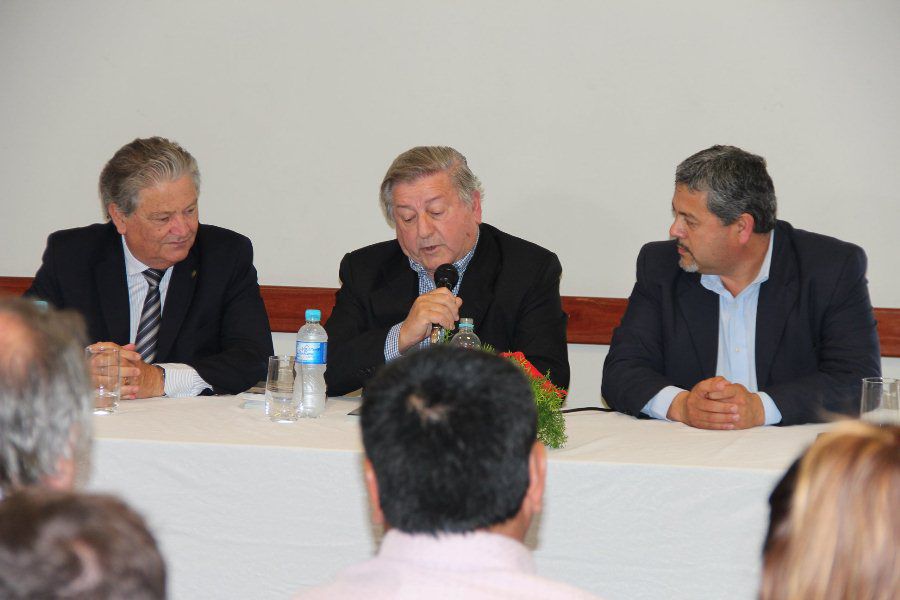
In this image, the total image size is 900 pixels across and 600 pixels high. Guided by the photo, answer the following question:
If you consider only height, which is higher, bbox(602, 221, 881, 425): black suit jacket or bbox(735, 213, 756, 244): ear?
bbox(735, 213, 756, 244): ear

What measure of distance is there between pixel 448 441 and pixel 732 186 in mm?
2084

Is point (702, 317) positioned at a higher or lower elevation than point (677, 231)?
lower

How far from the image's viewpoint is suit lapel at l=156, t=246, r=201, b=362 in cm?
326

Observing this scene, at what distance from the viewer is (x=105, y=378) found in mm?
2697

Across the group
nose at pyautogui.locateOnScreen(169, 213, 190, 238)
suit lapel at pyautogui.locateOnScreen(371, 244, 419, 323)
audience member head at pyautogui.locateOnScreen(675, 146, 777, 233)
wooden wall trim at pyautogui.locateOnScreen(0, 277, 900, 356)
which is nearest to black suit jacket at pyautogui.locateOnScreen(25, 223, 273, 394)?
nose at pyautogui.locateOnScreen(169, 213, 190, 238)

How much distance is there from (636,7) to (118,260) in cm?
210

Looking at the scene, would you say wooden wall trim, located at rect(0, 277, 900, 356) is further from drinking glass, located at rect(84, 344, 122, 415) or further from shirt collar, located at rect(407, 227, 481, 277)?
drinking glass, located at rect(84, 344, 122, 415)

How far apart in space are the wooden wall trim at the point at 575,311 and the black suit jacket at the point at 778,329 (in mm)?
776

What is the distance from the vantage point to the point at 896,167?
3.85 metres

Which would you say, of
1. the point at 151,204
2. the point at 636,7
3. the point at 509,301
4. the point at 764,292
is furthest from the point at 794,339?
the point at 151,204

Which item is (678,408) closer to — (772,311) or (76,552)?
(772,311)

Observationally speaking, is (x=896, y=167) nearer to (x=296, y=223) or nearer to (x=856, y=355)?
(x=856, y=355)

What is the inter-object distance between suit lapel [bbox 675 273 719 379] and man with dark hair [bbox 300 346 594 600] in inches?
76.0

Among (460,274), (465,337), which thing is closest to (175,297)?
(460,274)
